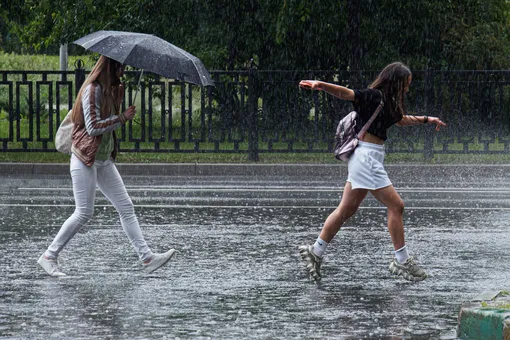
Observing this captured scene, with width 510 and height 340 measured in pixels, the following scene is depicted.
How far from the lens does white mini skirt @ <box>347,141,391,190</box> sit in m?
8.14

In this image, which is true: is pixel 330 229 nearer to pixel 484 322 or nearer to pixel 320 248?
pixel 320 248

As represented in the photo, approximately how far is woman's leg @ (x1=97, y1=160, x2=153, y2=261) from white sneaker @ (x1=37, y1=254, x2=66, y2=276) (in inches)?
23.1

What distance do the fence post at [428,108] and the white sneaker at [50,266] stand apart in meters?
11.1

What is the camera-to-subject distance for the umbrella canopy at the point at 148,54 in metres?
8.05

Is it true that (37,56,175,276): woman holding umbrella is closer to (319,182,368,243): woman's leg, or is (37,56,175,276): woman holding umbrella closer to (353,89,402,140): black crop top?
(319,182,368,243): woman's leg

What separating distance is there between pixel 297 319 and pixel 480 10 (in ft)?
65.5

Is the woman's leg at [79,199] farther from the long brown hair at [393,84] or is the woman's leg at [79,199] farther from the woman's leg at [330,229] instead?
the long brown hair at [393,84]

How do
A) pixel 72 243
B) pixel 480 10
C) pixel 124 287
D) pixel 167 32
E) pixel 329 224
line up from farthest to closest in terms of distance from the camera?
pixel 480 10 → pixel 167 32 → pixel 72 243 → pixel 329 224 → pixel 124 287

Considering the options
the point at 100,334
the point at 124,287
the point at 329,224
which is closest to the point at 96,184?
the point at 124,287

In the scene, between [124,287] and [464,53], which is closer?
[124,287]

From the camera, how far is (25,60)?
168ft

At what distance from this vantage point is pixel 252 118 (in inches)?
722

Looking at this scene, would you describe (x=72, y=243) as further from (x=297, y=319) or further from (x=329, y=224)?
(x=297, y=319)

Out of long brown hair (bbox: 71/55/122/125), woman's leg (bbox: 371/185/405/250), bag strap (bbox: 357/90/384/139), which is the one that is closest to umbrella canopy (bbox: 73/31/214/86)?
long brown hair (bbox: 71/55/122/125)
